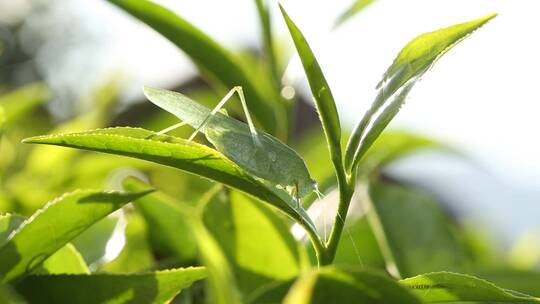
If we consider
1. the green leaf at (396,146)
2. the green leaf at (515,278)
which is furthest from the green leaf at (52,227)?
the green leaf at (396,146)

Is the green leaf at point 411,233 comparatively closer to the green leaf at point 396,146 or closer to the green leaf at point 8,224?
the green leaf at point 396,146

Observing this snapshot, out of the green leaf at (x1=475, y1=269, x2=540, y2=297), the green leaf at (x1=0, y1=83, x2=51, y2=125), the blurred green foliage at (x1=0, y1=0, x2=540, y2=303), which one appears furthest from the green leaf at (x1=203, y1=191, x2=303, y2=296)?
the green leaf at (x1=0, y1=83, x2=51, y2=125)

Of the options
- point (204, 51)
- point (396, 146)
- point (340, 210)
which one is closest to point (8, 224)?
point (340, 210)

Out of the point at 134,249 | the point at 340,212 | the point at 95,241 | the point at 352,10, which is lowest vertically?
the point at 134,249

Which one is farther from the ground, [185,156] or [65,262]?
[185,156]

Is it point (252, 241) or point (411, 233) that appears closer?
point (252, 241)

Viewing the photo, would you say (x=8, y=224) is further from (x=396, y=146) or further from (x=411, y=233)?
(x=396, y=146)
